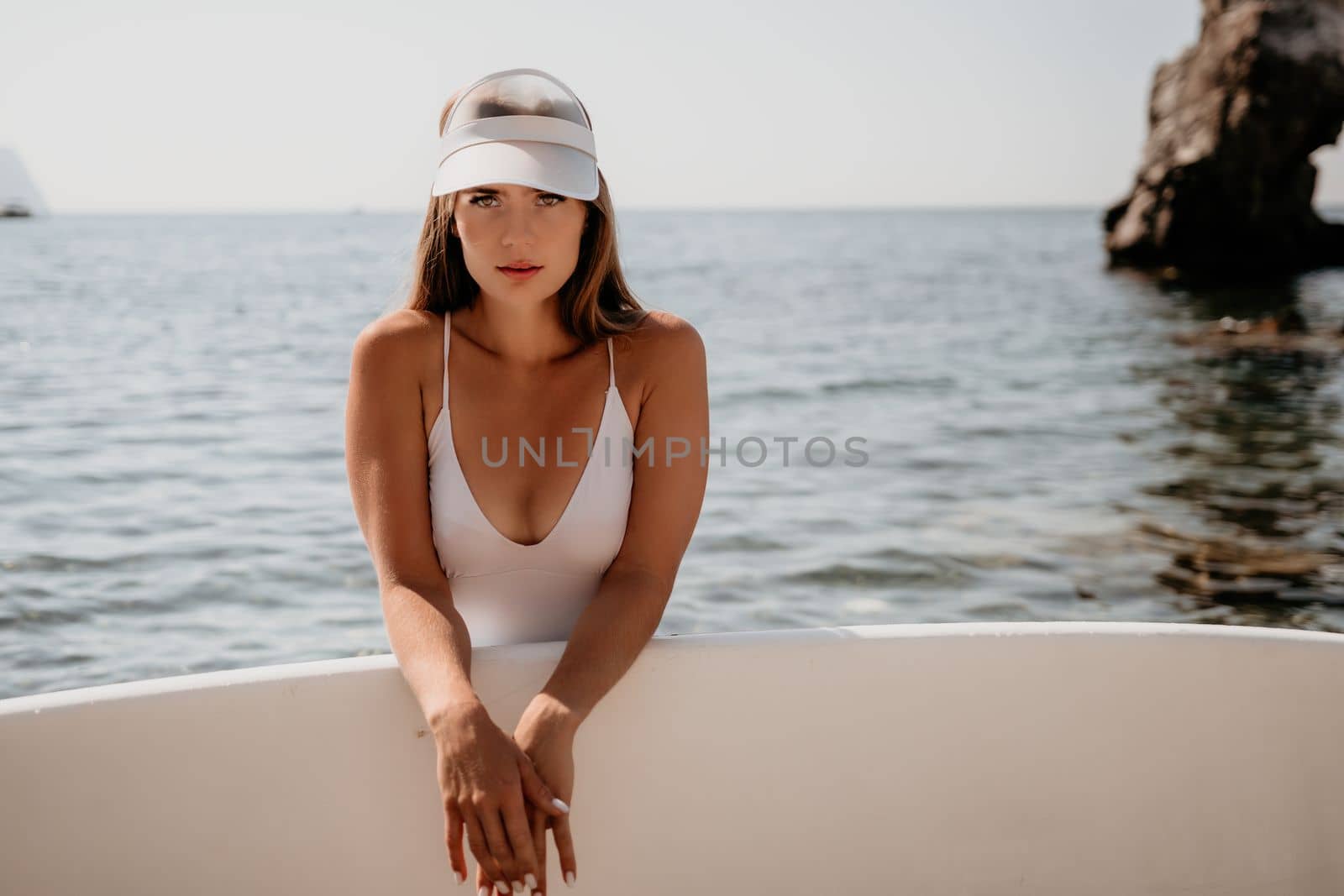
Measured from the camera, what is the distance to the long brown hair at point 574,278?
1987mm

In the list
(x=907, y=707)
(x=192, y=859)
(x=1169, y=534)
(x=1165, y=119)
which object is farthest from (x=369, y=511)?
(x=1165, y=119)

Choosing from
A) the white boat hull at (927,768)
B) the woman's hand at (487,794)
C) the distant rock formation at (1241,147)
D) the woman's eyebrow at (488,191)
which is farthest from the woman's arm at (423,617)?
the distant rock formation at (1241,147)

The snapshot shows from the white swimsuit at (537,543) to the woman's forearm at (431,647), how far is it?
0.46ft

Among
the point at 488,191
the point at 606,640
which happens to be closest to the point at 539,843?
the point at 606,640

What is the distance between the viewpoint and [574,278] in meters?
2.04

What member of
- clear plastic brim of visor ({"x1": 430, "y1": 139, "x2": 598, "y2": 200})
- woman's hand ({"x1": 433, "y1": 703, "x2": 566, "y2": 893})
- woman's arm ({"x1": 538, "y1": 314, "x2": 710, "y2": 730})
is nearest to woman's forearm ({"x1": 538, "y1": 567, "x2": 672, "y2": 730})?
woman's arm ({"x1": 538, "y1": 314, "x2": 710, "y2": 730})

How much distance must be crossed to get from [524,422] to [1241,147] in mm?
29180

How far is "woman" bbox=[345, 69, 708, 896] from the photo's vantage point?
1.76 m

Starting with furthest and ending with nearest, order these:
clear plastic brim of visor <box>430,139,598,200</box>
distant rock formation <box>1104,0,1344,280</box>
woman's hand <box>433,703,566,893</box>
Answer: distant rock formation <box>1104,0,1344,280</box>, clear plastic brim of visor <box>430,139,598,200</box>, woman's hand <box>433,703,566,893</box>

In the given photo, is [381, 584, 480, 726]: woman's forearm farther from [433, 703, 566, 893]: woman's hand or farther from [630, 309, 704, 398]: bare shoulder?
[630, 309, 704, 398]: bare shoulder

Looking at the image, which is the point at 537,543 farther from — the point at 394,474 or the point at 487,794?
the point at 487,794

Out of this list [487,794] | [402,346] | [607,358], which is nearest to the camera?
[487,794]

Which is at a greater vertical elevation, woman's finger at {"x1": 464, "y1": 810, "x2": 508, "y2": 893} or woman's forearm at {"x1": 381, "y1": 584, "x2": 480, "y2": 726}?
woman's forearm at {"x1": 381, "y1": 584, "x2": 480, "y2": 726}

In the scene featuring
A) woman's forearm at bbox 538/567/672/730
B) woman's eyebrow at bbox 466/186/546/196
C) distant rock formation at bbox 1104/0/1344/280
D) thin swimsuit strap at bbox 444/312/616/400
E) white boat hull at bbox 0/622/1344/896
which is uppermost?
distant rock formation at bbox 1104/0/1344/280
